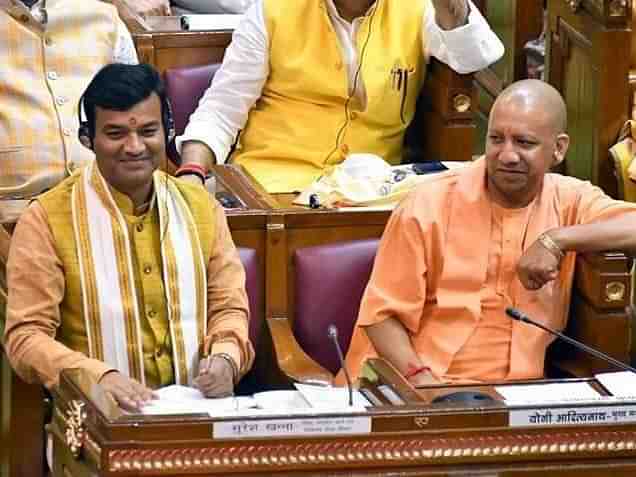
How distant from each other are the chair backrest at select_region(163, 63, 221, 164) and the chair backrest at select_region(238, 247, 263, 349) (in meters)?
1.03

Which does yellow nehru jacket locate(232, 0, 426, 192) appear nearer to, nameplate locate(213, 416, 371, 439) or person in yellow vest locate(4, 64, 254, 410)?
person in yellow vest locate(4, 64, 254, 410)

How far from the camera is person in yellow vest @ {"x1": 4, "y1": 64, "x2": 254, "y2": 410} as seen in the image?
11.0 ft

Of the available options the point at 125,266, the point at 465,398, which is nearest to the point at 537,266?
the point at 465,398

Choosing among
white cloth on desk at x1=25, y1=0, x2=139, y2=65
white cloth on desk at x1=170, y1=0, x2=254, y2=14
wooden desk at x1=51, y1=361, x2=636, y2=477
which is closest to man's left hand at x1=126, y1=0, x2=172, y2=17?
white cloth on desk at x1=170, y1=0, x2=254, y2=14

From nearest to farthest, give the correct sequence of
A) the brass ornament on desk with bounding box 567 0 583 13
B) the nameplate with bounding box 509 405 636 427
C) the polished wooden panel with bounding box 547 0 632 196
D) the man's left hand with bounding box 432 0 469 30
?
the nameplate with bounding box 509 405 636 427 < the man's left hand with bounding box 432 0 469 30 < the polished wooden panel with bounding box 547 0 632 196 < the brass ornament on desk with bounding box 567 0 583 13

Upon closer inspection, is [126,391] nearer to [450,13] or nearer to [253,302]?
[253,302]

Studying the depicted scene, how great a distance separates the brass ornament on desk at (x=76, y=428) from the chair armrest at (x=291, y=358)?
0.66m

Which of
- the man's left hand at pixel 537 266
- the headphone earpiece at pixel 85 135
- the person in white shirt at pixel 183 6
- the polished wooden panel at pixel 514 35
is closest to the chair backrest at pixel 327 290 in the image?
the man's left hand at pixel 537 266

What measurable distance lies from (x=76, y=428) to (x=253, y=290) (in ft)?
3.11

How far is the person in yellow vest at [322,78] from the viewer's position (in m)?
4.40

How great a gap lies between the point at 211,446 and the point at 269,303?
3.50 feet

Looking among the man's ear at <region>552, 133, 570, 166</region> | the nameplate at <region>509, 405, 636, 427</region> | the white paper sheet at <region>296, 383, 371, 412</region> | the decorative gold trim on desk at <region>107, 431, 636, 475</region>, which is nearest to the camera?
the decorative gold trim on desk at <region>107, 431, 636, 475</region>

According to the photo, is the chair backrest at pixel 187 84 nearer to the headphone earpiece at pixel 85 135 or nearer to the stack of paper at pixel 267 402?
the headphone earpiece at pixel 85 135

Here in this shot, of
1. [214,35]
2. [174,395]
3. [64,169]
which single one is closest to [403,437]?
[174,395]
